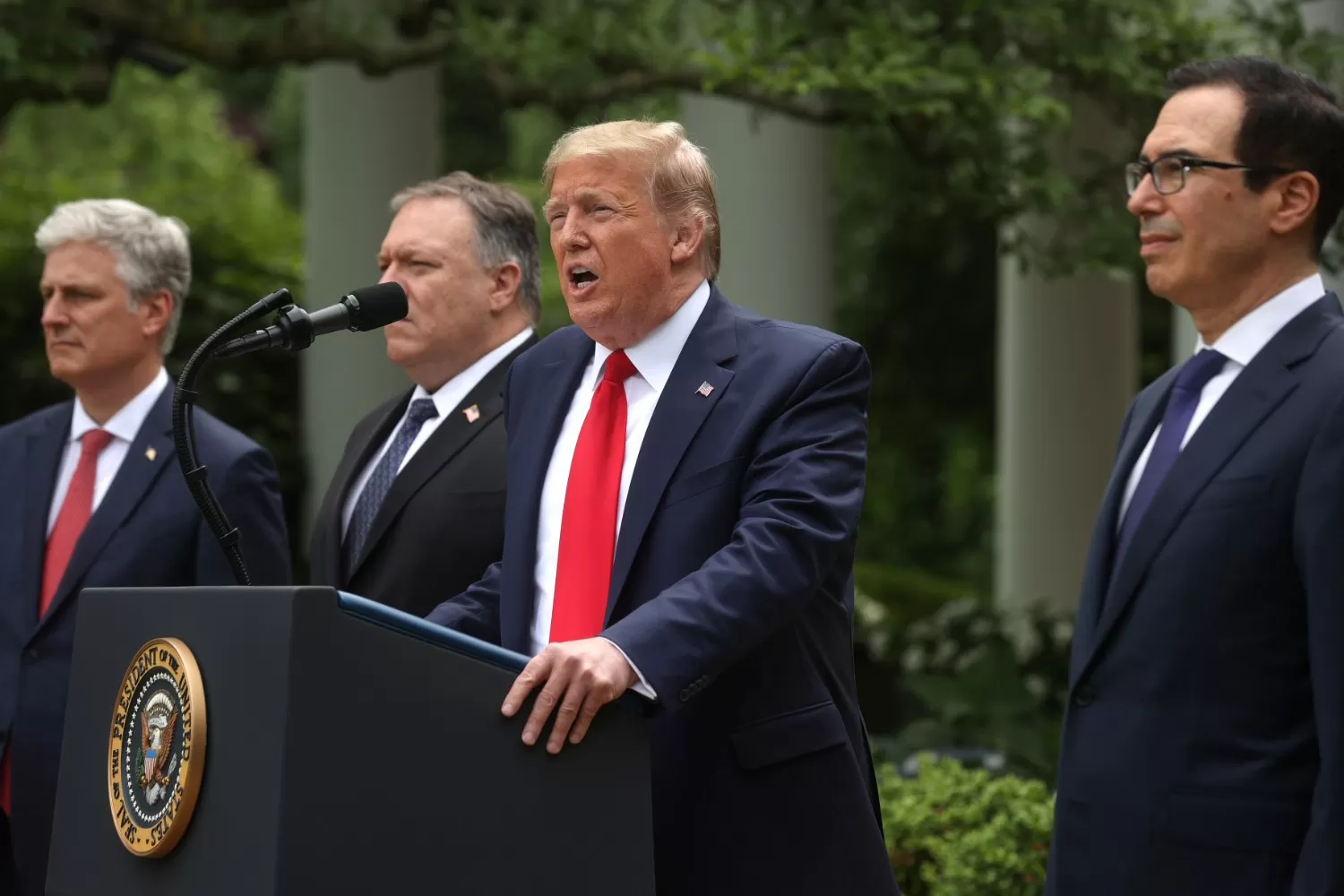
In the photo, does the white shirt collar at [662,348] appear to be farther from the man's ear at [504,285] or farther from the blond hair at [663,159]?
the man's ear at [504,285]

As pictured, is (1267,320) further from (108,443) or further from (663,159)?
(108,443)

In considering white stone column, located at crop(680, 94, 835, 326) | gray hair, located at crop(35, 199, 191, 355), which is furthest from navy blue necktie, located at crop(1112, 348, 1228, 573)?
white stone column, located at crop(680, 94, 835, 326)

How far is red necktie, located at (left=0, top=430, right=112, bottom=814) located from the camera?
4.82 metres

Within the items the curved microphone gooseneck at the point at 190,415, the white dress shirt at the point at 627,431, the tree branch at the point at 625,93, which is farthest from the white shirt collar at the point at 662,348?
the tree branch at the point at 625,93

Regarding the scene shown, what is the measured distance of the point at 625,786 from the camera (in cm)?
290

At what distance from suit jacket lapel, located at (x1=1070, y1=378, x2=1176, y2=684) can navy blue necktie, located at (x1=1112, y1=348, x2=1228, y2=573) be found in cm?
3

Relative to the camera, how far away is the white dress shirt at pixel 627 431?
11.1 ft

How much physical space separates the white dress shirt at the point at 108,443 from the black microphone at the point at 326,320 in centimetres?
169

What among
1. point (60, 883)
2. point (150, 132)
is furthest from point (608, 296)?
point (150, 132)

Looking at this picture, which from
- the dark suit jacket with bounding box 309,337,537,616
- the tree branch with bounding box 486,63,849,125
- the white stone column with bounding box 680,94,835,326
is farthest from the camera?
the white stone column with bounding box 680,94,835,326

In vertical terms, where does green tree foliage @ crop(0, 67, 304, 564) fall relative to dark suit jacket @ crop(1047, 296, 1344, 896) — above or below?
above

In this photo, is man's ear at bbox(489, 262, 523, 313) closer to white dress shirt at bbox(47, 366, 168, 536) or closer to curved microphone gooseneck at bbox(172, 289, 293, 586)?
white dress shirt at bbox(47, 366, 168, 536)

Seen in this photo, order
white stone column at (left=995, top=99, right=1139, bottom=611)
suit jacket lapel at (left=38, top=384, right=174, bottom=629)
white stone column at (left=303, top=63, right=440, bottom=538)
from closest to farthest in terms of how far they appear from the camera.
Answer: suit jacket lapel at (left=38, top=384, right=174, bottom=629), white stone column at (left=303, top=63, right=440, bottom=538), white stone column at (left=995, top=99, right=1139, bottom=611)

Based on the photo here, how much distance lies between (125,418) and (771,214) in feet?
12.7
